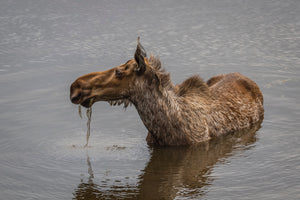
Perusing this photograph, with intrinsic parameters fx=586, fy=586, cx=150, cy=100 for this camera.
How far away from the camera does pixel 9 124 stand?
891 cm

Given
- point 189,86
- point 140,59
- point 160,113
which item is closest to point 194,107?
point 189,86

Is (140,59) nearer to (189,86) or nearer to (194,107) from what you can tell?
(194,107)

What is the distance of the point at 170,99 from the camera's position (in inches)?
306

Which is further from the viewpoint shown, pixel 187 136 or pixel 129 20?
pixel 129 20

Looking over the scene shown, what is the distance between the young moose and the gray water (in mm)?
238

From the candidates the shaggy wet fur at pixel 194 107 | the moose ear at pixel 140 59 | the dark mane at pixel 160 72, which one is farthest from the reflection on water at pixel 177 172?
the moose ear at pixel 140 59

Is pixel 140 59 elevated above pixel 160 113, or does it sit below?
above

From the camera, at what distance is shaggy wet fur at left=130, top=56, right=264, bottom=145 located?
755 cm

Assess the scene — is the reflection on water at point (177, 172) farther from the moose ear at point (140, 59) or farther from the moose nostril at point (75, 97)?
the moose ear at point (140, 59)

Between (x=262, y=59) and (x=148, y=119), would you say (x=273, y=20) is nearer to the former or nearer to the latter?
(x=262, y=59)

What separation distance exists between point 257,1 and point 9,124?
12.9 metres

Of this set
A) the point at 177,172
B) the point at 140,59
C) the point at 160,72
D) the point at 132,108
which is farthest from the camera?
the point at 132,108

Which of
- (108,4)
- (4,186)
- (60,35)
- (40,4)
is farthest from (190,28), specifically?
(4,186)

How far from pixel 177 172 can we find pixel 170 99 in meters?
1.13
